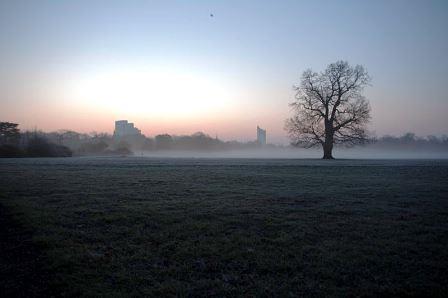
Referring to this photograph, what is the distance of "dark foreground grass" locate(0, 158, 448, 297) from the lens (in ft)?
22.4

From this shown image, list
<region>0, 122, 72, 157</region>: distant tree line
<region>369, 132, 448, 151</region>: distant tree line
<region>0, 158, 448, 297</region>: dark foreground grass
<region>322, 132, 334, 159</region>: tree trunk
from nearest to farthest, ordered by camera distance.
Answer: <region>0, 158, 448, 297</region>: dark foreground grass < <region>322, 132, 334, 159</region>: tree trunk < <region>0, 122, 72, 157</region>: distant tree line < <region>369, 132, 448, 151</region>: distant tree line

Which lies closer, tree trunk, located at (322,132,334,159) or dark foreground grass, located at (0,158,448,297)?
dark foreground grass, located at (0,158,448,297)

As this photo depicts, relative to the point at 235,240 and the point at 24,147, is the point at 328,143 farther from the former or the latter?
the point at 24,147

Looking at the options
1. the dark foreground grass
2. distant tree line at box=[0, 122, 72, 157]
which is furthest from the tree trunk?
distant tree line at box=[0, 122, 72, 157]

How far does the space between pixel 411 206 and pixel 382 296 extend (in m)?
8.29

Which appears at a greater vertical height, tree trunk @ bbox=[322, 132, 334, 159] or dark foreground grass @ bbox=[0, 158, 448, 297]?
tree trunk @ bbox=[322, 132, 334, 159]

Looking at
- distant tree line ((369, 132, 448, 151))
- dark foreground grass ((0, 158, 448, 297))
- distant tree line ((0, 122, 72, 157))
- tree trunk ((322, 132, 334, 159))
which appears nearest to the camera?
dark foreground grass ((0, 158, 448, 297))

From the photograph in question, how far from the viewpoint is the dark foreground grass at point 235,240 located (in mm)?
6840

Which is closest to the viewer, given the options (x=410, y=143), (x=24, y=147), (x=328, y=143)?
(x=328, y=143)

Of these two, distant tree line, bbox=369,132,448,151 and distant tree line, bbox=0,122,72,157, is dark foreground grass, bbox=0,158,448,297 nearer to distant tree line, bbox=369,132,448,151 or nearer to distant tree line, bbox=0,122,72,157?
distant tree line, bbox=0,122,72,157

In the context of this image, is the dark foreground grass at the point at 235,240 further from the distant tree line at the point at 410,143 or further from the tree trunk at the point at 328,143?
the distant tree line at the point at 410,143

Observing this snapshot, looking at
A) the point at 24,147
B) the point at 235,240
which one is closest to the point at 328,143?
the point at 235,240

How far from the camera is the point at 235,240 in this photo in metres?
9.27

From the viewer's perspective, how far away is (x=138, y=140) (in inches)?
6339
